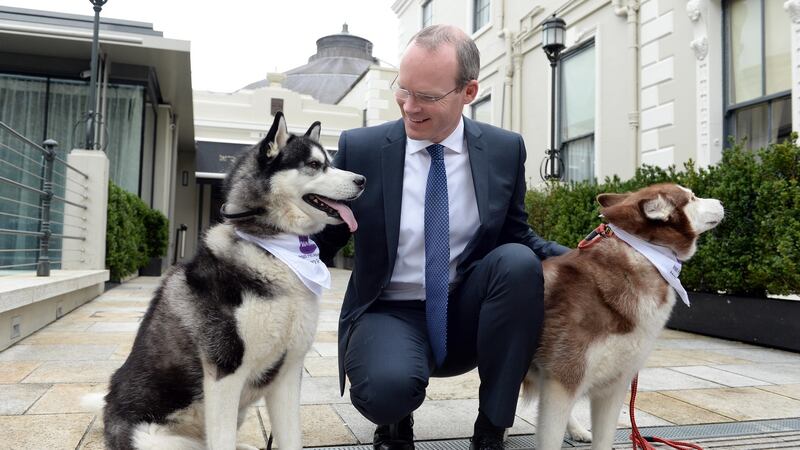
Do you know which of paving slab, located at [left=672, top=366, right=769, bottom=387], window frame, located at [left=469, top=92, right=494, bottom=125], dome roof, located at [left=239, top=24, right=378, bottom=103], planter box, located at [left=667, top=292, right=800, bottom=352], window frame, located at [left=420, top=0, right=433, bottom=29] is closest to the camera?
paving slab, located at [left=672, top=366, right=769, bottom=387]

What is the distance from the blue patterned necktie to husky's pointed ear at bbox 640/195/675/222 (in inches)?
31.5

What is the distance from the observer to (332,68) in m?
43.8

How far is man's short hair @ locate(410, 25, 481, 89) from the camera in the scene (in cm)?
252

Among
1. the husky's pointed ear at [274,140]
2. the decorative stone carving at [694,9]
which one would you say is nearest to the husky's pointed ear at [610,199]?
the husky's pointed ear at [274,140]

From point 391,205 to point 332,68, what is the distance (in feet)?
142

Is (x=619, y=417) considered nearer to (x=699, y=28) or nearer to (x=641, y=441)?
(x=641, y=441)

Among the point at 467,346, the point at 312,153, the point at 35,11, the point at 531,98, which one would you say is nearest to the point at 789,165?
the point at 467,346

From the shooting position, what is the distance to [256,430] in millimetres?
2875

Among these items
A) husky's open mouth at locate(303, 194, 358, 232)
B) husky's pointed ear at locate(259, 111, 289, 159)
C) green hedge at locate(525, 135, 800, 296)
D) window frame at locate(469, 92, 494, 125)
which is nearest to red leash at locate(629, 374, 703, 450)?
husky's open mouth at locate(303, 194, 358, 232)

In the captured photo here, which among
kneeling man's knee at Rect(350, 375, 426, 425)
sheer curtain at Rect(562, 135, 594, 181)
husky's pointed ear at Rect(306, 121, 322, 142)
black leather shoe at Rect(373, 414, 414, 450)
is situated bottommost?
black leather shoe at Rect(373, 414, 414, 450)

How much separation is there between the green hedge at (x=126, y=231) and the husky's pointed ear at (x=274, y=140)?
24.0 ft

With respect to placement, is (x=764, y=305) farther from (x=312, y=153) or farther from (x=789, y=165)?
(x=312, y=153)

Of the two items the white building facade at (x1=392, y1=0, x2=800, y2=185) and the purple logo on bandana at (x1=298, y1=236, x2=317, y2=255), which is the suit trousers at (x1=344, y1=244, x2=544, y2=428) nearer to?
the purple logo on bandana at (x1=298, y1=236, x2=317, y2=255)

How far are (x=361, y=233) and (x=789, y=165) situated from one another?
438cm
